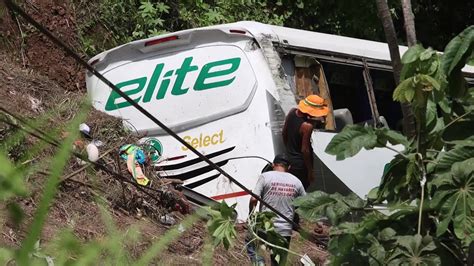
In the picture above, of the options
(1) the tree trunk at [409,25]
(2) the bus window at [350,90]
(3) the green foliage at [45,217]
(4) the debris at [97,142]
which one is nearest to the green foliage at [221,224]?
(1) the tree trunk at [409,25]

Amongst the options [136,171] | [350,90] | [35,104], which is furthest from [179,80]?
[350,90]

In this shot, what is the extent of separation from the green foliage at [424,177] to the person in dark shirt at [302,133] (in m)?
4.54

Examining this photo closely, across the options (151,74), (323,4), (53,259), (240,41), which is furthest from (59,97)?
(53,259)

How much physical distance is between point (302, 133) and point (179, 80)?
55.9 inches

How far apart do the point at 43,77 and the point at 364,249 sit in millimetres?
7802

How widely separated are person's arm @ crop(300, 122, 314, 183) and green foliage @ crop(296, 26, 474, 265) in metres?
4.51

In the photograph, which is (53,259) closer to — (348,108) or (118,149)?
(118,149)

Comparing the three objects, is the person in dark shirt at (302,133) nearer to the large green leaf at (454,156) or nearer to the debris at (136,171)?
the debris at (136,171)

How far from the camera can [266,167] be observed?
9734 mm

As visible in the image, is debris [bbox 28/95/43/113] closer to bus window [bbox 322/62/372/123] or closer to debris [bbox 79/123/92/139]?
debris [bbox 79/123/92/139]

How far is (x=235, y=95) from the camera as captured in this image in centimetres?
1009

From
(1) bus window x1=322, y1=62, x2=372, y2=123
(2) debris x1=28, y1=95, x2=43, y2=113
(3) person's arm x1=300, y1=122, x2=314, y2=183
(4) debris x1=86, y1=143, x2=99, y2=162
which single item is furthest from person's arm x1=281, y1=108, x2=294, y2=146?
(2) debris x1=28, y1=95, x2=43, y2=113

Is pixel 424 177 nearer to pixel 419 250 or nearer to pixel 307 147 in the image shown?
pixel 419 250

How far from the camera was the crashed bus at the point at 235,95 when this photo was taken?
9.98 m
